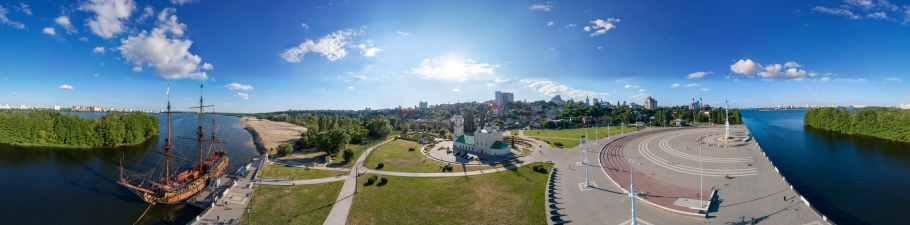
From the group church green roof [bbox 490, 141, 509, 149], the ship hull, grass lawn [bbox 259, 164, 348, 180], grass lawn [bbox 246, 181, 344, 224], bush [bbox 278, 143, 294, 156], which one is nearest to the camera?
grass lawn [bbox 246, 181, 344, 224]

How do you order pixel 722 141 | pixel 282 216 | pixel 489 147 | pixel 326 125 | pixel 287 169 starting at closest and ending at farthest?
pixel 282 216
pixel 287 169
pixel 489 147
pixel 722 141
pixel 326 125

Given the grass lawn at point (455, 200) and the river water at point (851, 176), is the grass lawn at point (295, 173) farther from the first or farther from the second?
the river water at point (851, 176)

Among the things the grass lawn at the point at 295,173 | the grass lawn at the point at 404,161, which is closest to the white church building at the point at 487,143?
the grass lawn at the point at 404,161

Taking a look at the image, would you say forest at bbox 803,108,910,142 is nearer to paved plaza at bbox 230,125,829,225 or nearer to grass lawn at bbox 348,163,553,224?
paved plaza at bbox 230,125,829,225

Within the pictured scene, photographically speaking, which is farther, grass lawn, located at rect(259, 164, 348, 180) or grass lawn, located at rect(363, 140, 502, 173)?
grass lawn, located at rect(363, 140, 502, 173)

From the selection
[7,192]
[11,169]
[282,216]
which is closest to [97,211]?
[7,192]

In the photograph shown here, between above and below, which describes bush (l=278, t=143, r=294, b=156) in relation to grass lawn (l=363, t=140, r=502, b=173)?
above

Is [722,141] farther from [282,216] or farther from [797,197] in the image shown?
[282,216]

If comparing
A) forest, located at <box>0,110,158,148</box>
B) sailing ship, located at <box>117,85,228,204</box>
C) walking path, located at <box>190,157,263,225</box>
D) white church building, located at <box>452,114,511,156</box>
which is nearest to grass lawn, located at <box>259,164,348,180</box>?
walking path, located at <box>190,157,263,225</box>
